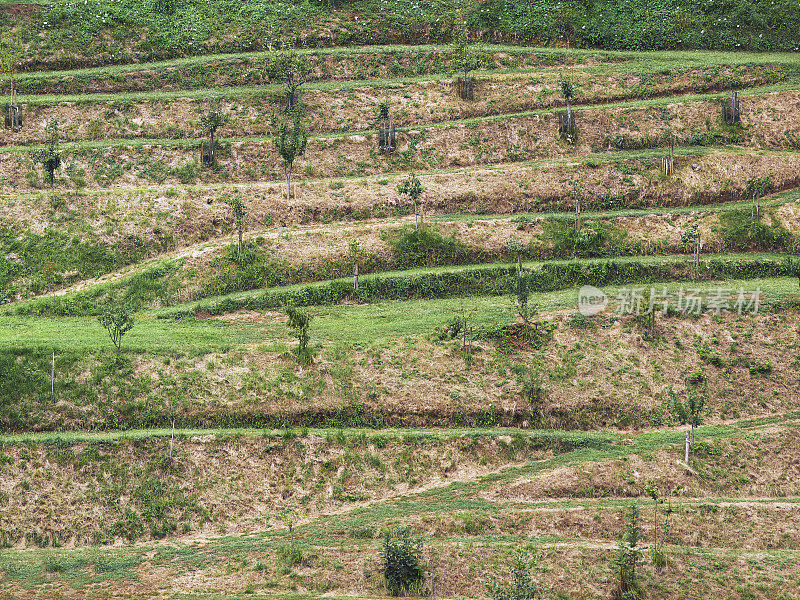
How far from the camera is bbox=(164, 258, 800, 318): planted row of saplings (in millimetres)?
77000

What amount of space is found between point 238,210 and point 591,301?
3107cm

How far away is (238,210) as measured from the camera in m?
81.4

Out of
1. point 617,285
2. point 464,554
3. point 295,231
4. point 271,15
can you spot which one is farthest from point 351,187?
point 464,554

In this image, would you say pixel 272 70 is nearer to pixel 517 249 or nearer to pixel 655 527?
pixel 517 249

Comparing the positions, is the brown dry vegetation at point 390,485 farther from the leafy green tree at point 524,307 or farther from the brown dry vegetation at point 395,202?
the brown dry vegetation at point 395,202

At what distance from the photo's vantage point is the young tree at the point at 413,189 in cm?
8194

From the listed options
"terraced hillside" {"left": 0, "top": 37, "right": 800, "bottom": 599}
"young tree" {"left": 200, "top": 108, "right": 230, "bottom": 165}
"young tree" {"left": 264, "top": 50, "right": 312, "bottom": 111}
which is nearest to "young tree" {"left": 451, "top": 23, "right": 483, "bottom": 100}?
"terraced hillside" {"left": 0, "top": 37, "right": 800, "bottom": 599}

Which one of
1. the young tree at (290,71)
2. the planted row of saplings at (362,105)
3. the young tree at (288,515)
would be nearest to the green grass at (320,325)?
the young tree at (288,515)

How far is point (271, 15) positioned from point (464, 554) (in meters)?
76.8

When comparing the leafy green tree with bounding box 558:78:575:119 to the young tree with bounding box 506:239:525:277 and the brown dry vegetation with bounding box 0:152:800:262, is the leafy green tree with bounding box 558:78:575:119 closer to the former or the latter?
the brown dry vegetation with bounding box 0:152:800:262

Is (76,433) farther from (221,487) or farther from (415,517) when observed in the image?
(415,517)

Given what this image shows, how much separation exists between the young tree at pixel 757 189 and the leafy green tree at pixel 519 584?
144 feet

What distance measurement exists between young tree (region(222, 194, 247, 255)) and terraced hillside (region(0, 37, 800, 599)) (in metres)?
0.59

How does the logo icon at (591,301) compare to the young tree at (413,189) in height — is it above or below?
below
